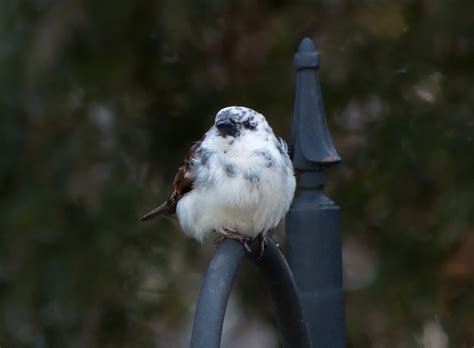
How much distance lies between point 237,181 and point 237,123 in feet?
0.60

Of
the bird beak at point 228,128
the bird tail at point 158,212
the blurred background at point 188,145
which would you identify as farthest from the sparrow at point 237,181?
the blurred background at point 188,145

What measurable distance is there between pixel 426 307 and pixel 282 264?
133 cm

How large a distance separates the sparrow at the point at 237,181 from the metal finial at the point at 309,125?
399 millimetres

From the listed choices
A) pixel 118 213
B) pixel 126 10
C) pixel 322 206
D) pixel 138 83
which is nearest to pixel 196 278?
pixel 118 213

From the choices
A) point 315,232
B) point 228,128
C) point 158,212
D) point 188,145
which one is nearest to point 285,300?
point 315,232

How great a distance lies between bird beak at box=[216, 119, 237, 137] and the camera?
2.58 meters

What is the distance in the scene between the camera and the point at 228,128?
260 centimetres

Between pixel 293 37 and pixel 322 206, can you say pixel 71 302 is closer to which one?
pixel 293 37

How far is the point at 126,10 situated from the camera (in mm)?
3359

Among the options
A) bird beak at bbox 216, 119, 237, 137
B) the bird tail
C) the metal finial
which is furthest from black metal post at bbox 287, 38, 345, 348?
the bird tail

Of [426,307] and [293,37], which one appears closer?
[426,307]

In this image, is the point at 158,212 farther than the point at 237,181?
Yes

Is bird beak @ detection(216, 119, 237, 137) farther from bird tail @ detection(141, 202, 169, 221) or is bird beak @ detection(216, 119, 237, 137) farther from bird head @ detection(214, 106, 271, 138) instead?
bird tail @ detection(141, 202, 169, 221)

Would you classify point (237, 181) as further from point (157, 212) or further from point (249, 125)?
point (157, 212)
